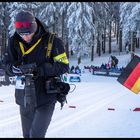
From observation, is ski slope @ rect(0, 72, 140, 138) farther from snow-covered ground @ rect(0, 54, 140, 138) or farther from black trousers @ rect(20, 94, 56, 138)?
black trousers @ rect(20, 94, 56, 138)

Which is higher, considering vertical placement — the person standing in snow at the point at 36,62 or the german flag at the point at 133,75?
the person standing in snow at the point at 36,62

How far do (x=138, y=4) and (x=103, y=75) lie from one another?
14.8 m

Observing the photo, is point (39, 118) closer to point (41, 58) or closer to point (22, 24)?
point (41, 58)

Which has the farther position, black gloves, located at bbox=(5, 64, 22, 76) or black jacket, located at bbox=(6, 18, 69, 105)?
black gloves, located at bbox=(5, 64, 22, 76)

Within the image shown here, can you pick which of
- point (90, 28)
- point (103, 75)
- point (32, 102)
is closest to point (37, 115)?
point (32, 102)

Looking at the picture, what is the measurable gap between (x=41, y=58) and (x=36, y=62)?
0.07 metres

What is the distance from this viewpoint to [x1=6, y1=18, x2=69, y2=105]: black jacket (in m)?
5.04

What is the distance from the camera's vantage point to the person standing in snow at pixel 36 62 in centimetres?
498

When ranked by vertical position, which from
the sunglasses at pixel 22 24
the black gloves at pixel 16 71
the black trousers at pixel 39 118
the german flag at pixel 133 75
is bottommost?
the german flag at pixel 133 75

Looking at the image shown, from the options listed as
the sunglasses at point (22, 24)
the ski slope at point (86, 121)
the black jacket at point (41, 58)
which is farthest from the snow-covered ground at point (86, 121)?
the sunglasses at point (22, 24)

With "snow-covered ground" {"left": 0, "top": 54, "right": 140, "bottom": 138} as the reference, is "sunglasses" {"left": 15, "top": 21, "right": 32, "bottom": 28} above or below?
above

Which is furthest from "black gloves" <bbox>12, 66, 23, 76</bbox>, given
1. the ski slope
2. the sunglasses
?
the ski slope

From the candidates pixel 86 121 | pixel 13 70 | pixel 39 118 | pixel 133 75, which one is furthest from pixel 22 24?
pixel 133 75

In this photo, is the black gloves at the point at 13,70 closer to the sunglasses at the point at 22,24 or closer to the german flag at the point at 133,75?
the sunglasses at the point at 22,24
